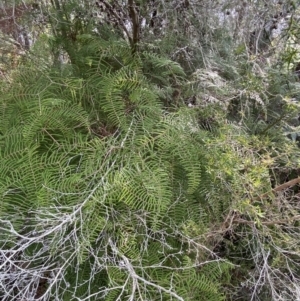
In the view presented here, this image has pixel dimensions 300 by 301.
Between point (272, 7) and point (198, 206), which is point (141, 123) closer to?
point (198, 206)

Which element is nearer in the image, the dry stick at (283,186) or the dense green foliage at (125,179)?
the dense green foliage at (125,179)

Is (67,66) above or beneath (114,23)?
beneath

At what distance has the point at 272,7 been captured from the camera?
128cm

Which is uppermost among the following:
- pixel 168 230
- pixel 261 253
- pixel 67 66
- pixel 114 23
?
pixel 114 23

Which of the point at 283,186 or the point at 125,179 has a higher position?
the point at 125,179

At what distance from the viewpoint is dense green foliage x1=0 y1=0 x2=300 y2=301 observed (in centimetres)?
88

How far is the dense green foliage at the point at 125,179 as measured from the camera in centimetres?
88

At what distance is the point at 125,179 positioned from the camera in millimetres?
891

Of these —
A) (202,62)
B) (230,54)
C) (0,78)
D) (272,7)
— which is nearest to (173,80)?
(202,62)

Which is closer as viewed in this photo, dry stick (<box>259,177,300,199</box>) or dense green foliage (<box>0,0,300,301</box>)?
dense green foliage (<box>0,0,300,301</box>)

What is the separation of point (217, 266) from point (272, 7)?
0.91 m

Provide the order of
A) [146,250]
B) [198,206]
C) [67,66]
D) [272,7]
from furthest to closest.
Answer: [272,7] → [67,66] → [198,206] → [146,250]

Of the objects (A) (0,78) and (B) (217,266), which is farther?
(A) (0,78)

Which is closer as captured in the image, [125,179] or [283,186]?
[125,179]
